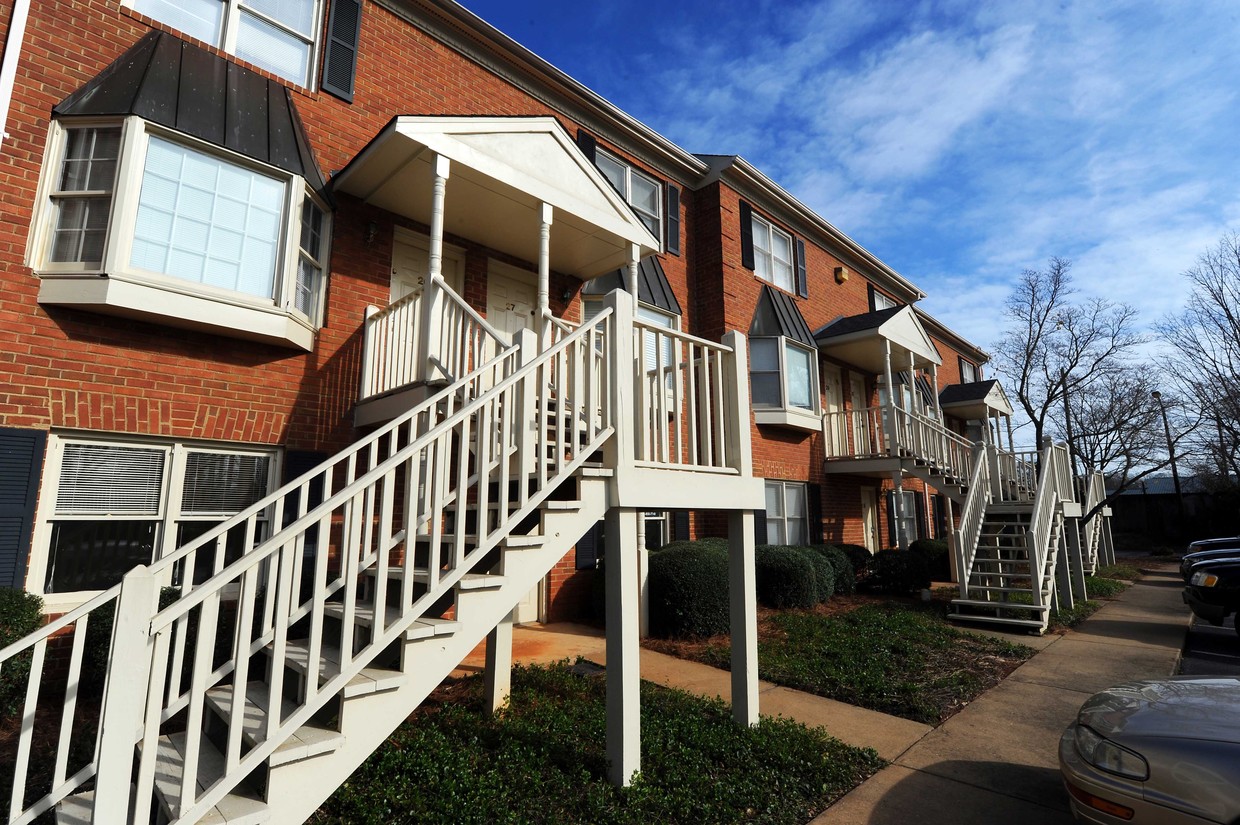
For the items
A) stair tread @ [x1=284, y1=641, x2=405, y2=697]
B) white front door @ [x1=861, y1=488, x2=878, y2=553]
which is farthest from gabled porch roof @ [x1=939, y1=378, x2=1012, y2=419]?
stair tread @ [x1=284, y1=641, x2=405, y2=697]

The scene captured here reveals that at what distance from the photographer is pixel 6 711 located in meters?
4.38

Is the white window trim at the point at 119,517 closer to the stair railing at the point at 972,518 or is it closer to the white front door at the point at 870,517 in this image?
the stair railing at the point at 972,518

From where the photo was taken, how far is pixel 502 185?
710 cm

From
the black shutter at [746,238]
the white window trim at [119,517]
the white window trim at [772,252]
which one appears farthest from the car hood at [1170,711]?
the white window trim at [772,252]

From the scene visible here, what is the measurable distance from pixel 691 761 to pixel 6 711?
4780 millimetres

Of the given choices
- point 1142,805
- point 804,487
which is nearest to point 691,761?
point 1142,805

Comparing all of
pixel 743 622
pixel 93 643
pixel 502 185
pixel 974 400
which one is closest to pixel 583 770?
pixel 743 622

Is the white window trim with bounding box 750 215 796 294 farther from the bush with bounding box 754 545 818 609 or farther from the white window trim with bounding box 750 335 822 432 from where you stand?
the bush with bounding box 754 545 818 609

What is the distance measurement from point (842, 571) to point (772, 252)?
7279 millimetres

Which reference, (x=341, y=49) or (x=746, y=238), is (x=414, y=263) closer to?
(x=341, y=49)

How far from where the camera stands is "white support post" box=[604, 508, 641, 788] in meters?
4.08

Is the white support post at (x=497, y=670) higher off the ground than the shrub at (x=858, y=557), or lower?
→ lower

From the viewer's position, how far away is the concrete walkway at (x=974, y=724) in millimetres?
3893

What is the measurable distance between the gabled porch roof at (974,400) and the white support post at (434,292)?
60.5ft
